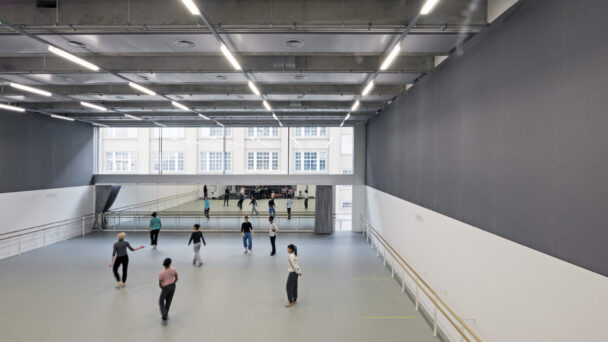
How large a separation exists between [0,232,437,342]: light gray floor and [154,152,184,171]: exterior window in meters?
4.98

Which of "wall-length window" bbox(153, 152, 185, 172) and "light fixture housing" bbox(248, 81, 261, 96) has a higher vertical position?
"light fixture housing" bbox(248, 81, 261, 96)

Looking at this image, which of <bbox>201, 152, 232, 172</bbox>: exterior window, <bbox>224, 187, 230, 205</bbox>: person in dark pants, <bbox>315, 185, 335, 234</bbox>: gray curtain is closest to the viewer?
<bbox>315, 185, 335, 234</bbox>: gray curtain

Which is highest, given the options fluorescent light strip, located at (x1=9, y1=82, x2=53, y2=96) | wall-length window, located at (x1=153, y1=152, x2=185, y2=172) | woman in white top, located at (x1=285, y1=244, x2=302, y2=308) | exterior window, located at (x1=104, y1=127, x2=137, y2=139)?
fluorescent light strip, located at (x1=9, y1=82, x2=53, y2=96)

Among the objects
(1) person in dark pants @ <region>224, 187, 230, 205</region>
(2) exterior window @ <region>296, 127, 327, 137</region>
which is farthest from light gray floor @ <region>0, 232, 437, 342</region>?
(2) exterior window @ <region>296, 127, 327, 137</region>

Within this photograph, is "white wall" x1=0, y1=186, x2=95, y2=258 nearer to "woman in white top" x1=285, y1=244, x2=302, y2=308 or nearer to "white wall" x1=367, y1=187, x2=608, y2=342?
"woman in white top" x1=285, y1=244, x2=302, y2=308

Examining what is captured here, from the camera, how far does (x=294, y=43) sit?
510cm

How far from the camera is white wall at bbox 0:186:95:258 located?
33.6 feet

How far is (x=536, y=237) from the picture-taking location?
327cm

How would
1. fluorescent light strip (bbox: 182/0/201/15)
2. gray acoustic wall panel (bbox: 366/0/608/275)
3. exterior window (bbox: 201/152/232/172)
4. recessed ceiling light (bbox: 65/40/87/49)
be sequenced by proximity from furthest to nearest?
1. exterior window (bbox: 201/152/232/172)
2. recessed ceiling light (bbox: 65/40/87/49)
3. fluorescent light strip (bbox: 182/0/201/15)
4. gray acoustic wall panel (bbox: 366/0/608/275)

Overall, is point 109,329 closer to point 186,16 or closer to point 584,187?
point 186,16

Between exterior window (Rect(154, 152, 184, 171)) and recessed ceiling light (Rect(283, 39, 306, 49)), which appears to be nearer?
recessed ceiling light (Rect(283, 39, 306, 49))

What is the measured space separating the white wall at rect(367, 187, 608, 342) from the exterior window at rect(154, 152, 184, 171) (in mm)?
11679

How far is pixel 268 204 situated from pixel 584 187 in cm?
1284

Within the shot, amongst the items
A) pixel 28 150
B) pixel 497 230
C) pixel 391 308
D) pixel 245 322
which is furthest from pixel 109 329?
pixel 28 150
